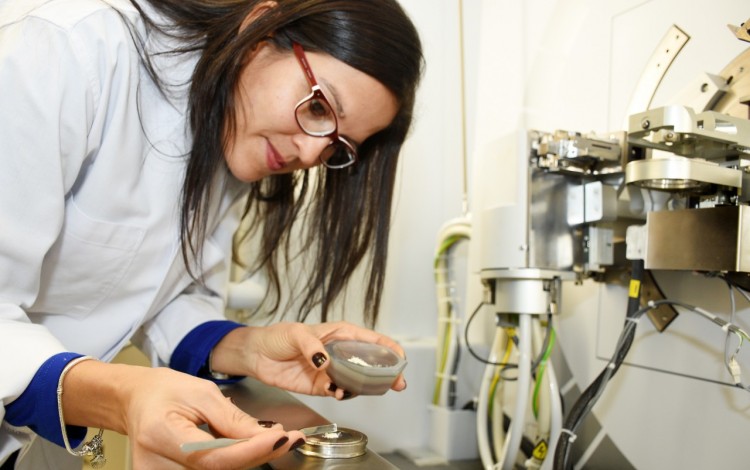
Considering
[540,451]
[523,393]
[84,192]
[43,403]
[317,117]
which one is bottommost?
[540,451]

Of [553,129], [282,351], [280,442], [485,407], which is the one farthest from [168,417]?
[553,129]

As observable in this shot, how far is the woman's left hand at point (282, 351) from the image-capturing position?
90 cm

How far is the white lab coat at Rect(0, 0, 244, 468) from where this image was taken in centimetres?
64

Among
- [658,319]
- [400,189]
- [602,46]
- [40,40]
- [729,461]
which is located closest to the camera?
[40,40]

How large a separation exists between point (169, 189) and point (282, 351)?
0.31m

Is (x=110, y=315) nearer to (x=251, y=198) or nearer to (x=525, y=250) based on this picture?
(x=251, y=198)

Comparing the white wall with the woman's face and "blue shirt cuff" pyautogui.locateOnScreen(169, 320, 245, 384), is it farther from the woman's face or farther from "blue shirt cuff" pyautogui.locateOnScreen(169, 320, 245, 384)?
"blue shirt cuff" pyautogui.locateOnScreen(169, 320, 245, 384)

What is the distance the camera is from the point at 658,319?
1019 mm

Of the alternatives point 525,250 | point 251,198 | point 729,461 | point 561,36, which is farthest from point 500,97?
point 729,461

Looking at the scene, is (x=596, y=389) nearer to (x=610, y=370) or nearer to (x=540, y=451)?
(x=610, y=370)

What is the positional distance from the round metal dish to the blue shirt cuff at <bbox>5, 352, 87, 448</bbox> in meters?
0.25

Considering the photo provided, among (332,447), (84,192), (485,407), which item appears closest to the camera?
(332,447)

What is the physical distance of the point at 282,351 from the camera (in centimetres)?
95

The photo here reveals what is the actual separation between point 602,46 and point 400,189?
69 centimetres
